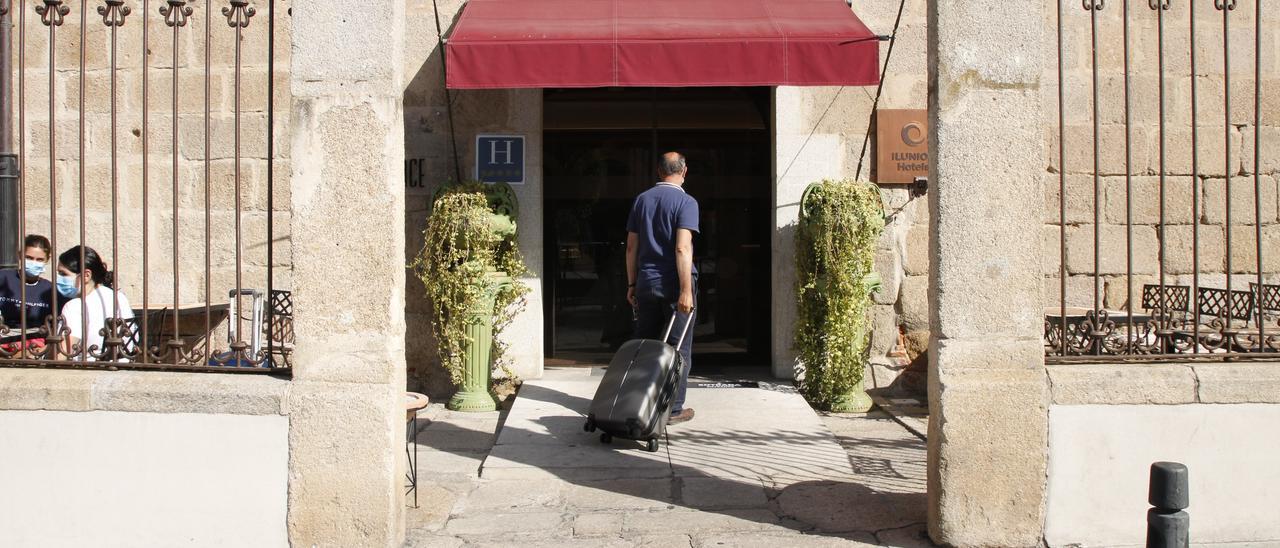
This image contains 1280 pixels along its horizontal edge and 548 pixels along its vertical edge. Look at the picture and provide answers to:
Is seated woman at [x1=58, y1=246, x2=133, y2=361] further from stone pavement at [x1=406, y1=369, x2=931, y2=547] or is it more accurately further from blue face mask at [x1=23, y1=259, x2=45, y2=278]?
A: stone pavement at [x1=406, y1=369, x2=931, y2=547]

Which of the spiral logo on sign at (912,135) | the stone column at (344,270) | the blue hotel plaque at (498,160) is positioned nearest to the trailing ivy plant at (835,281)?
the spiral logo on sign at (912,135)

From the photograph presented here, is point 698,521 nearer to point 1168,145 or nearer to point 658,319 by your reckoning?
point 658,319

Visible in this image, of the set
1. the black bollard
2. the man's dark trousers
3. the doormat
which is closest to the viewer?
the black bollard

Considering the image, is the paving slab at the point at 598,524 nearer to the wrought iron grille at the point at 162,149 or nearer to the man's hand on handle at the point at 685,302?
the man's hand on handle at the point at 685,302

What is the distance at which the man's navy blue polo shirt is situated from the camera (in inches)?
233

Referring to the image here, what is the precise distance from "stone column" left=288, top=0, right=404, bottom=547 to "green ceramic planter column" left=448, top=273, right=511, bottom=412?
272 cm

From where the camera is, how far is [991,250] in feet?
13.4

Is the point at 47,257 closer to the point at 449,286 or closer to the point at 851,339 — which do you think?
the point at 449,286

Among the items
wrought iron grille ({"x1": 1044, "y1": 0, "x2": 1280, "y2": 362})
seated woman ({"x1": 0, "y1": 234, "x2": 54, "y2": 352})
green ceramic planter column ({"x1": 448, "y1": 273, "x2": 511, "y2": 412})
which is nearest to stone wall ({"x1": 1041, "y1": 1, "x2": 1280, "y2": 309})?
wrought iron grille ({"x1": 1044, "y1": 0, "x2": 1280, "y2": 362})

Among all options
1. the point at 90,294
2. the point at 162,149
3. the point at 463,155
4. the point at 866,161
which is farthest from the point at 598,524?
the point at 162,149

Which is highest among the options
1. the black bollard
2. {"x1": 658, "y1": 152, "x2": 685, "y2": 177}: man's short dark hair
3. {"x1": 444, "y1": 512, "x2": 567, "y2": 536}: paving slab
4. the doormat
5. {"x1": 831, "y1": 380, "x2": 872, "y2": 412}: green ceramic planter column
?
{"x1": 658, "y1": 152, "x2": 685, "y2": 177}: man's short dark hair

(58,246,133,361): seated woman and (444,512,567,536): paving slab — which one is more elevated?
(58,246,133,361): seated woman

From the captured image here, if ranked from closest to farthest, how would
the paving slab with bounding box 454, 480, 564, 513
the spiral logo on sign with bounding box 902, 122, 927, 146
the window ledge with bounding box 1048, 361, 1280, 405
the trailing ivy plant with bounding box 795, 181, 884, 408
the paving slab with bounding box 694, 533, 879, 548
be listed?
the window ledge with bounding box 1048, 361, 1280, 405
the paving slab with bounding box 694, 533, 879, 548
the paving slab with bounding box 454, 480, 564, 513
the trailing ivy plant with bounding box 795, 181, 884, 408
the spiral logo on sign with bounding box 902, 122, 927, 146

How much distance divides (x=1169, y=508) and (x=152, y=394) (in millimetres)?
3638
